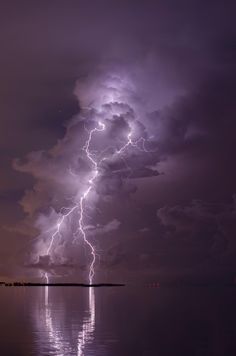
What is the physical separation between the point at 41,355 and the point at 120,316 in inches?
743

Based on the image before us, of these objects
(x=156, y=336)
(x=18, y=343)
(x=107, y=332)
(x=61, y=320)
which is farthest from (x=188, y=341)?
(x=61, y=320)

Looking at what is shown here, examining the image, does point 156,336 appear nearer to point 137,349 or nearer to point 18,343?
point 137,349

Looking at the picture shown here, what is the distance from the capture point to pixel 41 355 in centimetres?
2150

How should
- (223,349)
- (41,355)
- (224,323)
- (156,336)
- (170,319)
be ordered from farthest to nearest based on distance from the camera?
(170,319) < (224,323) < (156,336) < (223,349) < (41,355)

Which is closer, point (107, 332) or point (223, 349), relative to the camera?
point (223, 349)

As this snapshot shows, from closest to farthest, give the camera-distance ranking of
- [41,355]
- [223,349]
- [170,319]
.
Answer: [41,355], [223,349], [170,319]

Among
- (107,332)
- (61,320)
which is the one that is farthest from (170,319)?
(107,332)

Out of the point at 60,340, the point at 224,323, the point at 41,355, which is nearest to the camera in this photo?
the point at 41,355

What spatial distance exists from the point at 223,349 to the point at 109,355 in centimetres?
513

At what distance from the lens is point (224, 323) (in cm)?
3531

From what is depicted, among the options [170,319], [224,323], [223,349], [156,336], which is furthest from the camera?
[170,319]

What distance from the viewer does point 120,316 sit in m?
39.9

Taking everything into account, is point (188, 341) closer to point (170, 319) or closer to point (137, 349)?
point (137, 349)

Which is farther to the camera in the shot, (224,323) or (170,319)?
(170,319)
